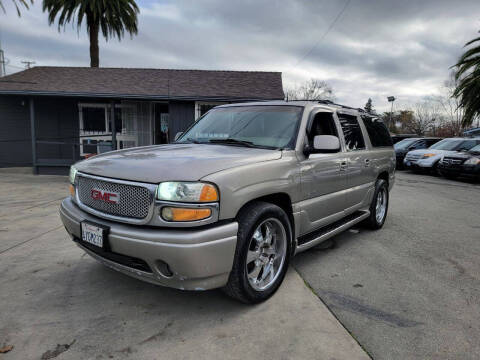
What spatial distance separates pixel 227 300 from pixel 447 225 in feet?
15.3

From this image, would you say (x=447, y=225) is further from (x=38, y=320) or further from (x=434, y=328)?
(x=38, y=320)

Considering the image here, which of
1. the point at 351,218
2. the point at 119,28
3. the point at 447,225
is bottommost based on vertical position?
the point at 447,225

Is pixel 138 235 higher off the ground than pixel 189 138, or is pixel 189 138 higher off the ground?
pixel 189 138

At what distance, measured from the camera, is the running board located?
3.35m

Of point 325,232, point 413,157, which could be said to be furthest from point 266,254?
point 413,157

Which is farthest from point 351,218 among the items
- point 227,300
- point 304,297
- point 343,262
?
point 227,300

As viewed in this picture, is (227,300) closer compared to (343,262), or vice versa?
(227,300)

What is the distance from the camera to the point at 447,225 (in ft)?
18.9

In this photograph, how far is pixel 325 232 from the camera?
370 centimetres

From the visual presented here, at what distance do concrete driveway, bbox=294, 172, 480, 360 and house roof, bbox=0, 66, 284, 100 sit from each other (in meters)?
8.30

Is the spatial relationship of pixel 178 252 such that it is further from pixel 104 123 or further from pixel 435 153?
pixel 435 153

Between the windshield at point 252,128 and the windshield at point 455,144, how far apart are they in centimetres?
1322

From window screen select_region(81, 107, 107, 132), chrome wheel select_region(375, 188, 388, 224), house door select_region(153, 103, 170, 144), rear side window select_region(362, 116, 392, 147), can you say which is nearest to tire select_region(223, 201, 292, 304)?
rear side window select_region(362, 116, 392, 147)

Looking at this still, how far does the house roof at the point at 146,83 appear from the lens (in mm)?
11992
